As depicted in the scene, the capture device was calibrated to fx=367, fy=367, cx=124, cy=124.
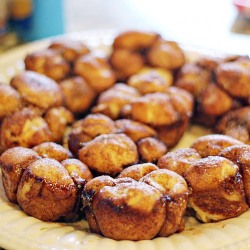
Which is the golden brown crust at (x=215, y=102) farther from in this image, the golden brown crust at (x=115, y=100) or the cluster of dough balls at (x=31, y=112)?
the cluster of dough balls at (x=31, y=112)

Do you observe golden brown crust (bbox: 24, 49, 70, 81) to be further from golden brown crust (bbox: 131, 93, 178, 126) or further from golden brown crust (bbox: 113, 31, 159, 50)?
golden brown crust (bbox: 131, 93, 178, 126)

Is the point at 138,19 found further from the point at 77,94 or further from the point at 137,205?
the point at 137,205

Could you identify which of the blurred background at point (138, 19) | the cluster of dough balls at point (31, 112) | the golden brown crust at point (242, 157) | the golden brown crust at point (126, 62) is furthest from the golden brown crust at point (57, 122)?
the blurred background at point (138, 19)

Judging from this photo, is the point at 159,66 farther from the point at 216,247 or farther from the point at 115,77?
the point at 216,247

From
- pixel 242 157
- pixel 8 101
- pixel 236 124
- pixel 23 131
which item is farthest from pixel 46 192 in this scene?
pixel 236 124

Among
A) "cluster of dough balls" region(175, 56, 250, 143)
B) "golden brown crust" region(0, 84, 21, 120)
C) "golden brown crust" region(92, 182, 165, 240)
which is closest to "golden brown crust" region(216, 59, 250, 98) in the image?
"cluster of dough balls" region(175, 56, 250, 143)

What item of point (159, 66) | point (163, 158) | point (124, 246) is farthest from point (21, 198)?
point (159, 66)

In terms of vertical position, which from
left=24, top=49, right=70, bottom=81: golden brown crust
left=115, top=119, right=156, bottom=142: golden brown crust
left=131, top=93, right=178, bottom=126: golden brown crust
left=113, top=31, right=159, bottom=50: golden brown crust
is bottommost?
left=115, top=119, right=156, bottom=142: golden brown crust
